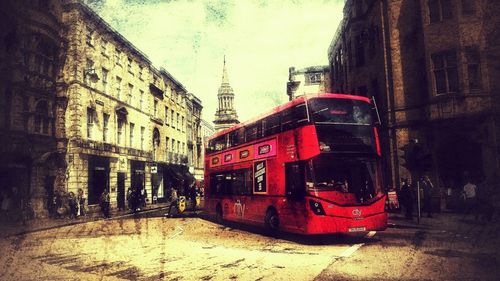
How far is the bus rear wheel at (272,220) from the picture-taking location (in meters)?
11.7

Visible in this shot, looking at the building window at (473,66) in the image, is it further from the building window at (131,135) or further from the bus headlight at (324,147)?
the building window at (131,135)

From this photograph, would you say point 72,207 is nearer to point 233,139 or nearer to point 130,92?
point 233,139

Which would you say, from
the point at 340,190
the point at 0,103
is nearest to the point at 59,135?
the point at 0,103

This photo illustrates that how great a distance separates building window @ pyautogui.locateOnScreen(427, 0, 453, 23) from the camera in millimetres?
18578

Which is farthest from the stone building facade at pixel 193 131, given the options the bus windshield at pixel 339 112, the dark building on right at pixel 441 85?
the bus windshield at pixel 339 112

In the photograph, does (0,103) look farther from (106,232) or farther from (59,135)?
(106,232)

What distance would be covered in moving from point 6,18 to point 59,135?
11.8 meters

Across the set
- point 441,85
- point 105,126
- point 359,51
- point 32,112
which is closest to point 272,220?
point 441,85

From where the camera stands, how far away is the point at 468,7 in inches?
703

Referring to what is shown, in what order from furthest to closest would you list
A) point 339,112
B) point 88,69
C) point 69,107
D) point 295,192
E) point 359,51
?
point 359,51 → point 88,69 → point 69,107 → point 295,192 → point 339,112

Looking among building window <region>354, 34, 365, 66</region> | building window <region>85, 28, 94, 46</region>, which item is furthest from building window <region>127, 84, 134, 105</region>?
building window <region>354, 34, 365, 66</region>

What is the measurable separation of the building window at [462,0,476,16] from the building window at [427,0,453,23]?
0.62m

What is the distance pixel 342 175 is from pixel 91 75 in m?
20.9

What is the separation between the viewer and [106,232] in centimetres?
1369
